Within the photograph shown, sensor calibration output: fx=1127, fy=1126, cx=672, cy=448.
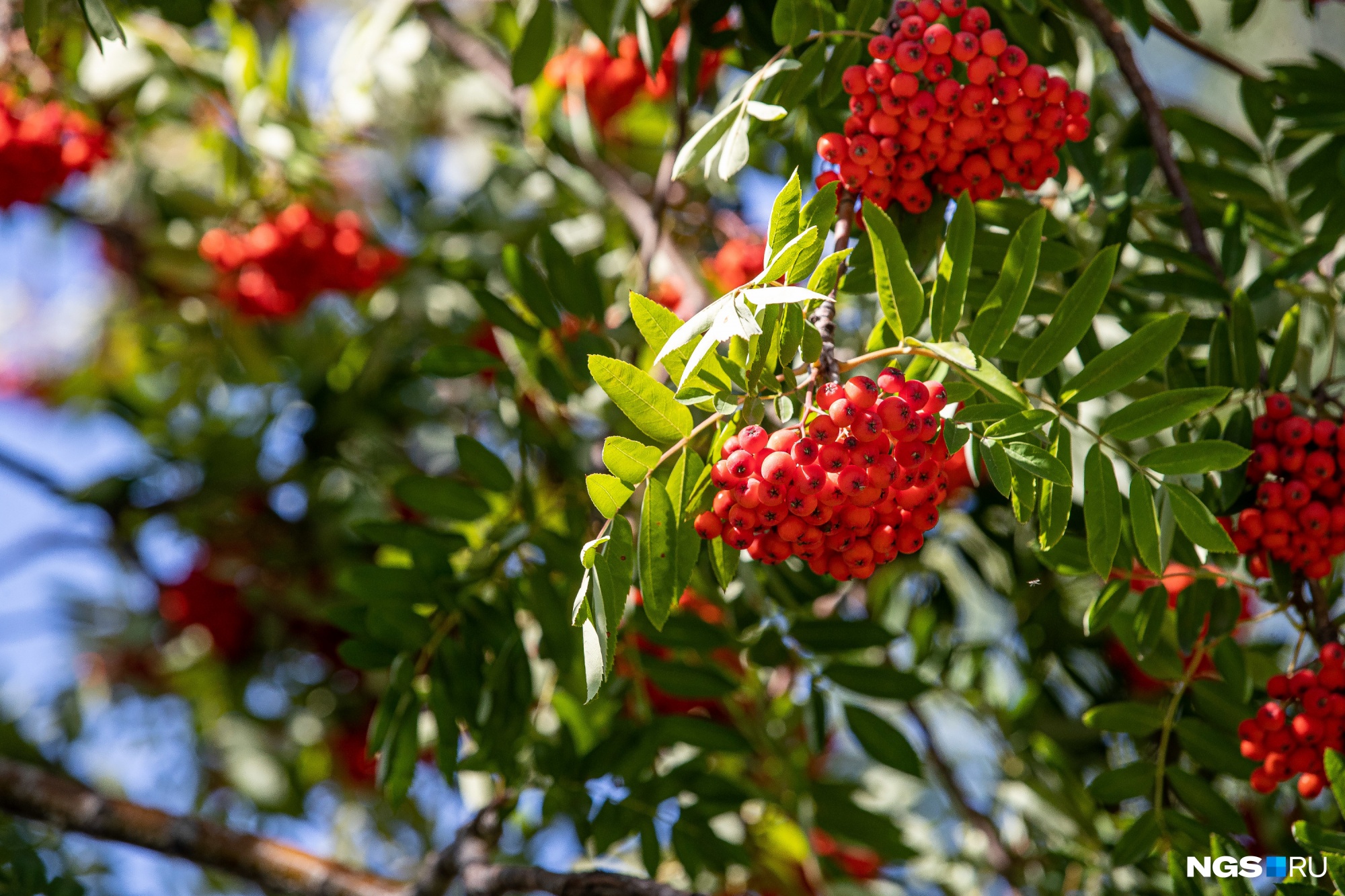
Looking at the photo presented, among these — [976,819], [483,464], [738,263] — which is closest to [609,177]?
[738,263]

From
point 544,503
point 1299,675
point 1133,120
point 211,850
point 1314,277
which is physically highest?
point 1133,120

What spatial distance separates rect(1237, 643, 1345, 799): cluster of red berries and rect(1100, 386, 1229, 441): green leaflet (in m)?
0.40

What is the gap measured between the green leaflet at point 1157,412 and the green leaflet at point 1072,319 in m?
0.09

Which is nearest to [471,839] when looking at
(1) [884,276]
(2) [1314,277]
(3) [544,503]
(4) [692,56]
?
(3) [544,503]

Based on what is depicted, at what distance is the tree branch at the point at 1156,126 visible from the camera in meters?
1.48

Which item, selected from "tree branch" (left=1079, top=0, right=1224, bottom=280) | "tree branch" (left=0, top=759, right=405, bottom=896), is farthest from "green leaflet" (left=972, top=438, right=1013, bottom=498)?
"tree branch" (left=0, top=759, right=405, bottom=896)

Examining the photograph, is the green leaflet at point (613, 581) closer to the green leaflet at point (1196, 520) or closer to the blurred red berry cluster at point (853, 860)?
the green leaflet at point (1196, 520)

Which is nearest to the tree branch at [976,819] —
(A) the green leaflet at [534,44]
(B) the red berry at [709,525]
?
(B) the red berry at [709,525]

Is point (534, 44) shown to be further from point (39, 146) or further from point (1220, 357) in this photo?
point (39, 146)

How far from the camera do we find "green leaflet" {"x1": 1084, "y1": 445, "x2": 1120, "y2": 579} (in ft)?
3.95

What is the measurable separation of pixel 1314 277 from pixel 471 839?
1.64m

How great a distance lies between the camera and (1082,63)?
1.73 meters

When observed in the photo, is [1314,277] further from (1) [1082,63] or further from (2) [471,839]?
(2) [471,839]

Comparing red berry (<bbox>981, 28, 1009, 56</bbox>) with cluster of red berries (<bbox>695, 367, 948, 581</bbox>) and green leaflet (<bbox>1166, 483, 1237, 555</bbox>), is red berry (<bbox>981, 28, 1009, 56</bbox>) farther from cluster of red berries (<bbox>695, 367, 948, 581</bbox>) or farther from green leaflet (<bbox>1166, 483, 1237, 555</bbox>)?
green leaflet (<bbox>1166, 483, 1237, 555</bbox>)
